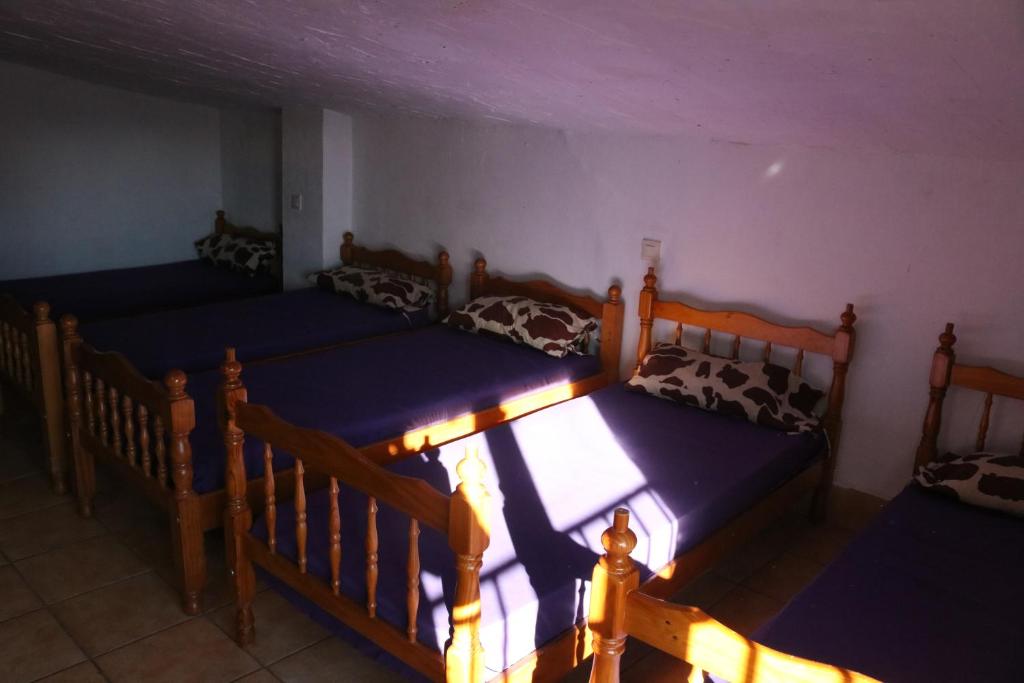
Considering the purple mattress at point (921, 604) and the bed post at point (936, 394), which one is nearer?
the purple mattress at point (921, 604)

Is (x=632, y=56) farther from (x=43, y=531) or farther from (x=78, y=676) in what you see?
(x=43, y=531)

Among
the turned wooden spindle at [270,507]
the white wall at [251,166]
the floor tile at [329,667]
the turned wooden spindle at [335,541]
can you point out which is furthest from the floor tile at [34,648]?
the white wall at [251,166]

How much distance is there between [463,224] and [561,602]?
2.77 m

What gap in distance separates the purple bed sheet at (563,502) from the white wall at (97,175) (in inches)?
147

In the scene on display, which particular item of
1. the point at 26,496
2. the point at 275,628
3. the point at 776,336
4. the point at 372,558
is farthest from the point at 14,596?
the point at 776,336

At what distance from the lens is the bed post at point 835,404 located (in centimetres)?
304

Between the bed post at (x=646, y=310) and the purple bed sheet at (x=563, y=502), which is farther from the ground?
the bed post at (x=646, y=310)

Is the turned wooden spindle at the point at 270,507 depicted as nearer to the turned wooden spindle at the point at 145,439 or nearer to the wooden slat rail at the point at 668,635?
the turned wooden spindle at the point at 145,439

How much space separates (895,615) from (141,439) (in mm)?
2294

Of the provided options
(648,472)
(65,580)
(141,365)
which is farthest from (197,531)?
(648,472)

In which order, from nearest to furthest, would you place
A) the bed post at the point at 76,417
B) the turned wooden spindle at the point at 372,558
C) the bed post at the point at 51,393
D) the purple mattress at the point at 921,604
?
the purple mattress at the point at 921,604 < the turned wooden spindle at the point at 372,558 < the bed post at the point at 76,417 < the bed post at the point at 51,393

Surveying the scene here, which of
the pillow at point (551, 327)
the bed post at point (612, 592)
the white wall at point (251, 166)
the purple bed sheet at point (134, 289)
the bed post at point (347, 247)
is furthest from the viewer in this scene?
the white wall at point (251, 166)

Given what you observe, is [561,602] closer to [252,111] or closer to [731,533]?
[731,533]

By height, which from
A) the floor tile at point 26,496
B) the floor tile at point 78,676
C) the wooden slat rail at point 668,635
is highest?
the wooden slat rail at point 668,635
